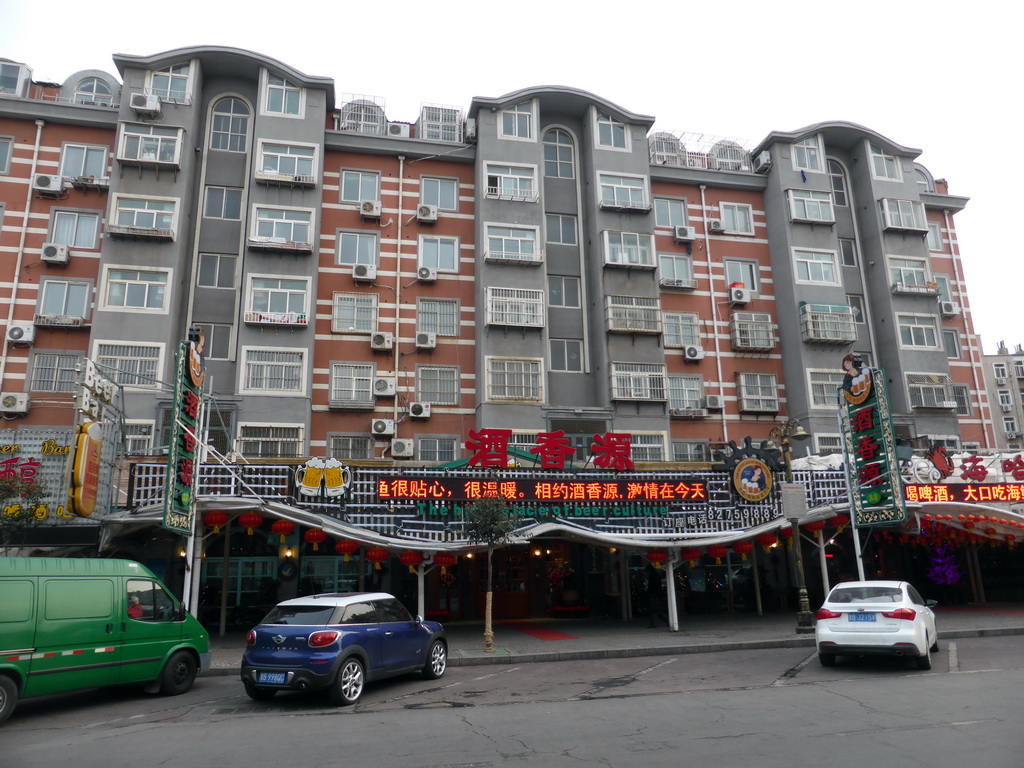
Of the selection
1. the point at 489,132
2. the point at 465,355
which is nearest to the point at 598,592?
the point at 465,355

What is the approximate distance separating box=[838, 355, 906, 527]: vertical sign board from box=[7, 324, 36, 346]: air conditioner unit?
26.1 metres

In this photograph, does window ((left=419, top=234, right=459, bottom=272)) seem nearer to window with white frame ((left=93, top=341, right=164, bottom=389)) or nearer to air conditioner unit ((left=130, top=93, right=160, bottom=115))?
window with white frame ((left=93, top=341, right=164, bottom=389))

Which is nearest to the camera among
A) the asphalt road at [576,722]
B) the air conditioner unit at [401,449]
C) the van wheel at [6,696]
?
the asphalt road at [576,722]

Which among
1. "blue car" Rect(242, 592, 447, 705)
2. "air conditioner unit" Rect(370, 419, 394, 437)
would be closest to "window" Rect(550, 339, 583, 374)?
"air conditioner unit" Rect(370, 419, 394, 437)

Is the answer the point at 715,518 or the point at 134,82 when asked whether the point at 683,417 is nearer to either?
the point at 715,518

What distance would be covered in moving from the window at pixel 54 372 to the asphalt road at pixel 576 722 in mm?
14511

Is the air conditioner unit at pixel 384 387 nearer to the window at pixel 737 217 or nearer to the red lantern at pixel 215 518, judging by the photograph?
the red lantern at pixel 215 518

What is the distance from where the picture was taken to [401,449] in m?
25.4

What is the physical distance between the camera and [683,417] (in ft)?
94.1

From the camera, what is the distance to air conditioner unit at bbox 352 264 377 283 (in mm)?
26891

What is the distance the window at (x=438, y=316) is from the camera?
90.1 feet

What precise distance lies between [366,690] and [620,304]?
61.7 feet

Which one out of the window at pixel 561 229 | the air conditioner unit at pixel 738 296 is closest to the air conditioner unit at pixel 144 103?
the window at pixel 561 229

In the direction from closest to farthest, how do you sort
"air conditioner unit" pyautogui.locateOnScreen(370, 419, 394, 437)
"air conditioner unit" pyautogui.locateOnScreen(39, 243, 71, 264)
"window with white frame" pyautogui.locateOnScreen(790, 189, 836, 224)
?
"air conditioner unit" pyautogui.locateOnScreen(39, 243, 71, 264), "air conditioner unit" pyautogui.locateOnScreen(370, 419, 394, 437), "window with white frame" pyautogui.locateOnScreen(790, 189, 836, 224)
